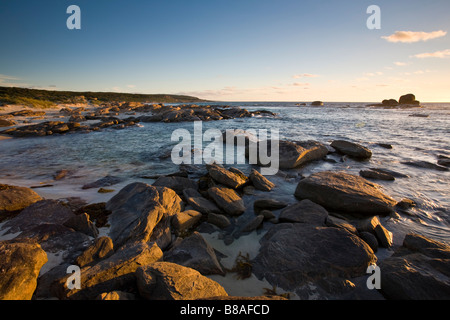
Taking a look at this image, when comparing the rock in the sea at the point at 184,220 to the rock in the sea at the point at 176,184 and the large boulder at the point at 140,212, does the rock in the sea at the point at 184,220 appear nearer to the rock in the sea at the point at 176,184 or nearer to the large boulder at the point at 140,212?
the large boulder at the point at 140,212

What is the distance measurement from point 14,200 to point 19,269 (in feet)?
12.6

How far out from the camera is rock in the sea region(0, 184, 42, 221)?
5496mm

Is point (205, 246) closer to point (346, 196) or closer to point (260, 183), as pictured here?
point (260, 183)

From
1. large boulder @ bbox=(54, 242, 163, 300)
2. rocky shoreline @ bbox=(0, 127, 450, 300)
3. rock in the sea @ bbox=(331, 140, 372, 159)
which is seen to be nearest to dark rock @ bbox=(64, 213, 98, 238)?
rocky shoreline @ bbox=(0, 127, 450, 300)

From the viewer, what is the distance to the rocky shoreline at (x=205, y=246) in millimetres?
3148

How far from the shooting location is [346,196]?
5.95 metres

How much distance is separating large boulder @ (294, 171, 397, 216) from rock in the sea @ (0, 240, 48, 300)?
6948 mm

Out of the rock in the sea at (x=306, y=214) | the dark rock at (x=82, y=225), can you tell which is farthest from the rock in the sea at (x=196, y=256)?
the rock in the sea at (x=306, y=214)

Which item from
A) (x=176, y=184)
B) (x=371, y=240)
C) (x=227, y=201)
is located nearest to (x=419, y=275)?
(x=371, y=240)

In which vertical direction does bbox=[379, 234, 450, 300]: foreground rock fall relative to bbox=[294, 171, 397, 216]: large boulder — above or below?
below

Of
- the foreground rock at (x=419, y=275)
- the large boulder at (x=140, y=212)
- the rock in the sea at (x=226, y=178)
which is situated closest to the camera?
the foreground rock at (x=419, y=275)

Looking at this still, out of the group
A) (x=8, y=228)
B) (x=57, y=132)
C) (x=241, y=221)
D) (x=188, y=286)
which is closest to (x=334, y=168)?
(x=241, y=221)

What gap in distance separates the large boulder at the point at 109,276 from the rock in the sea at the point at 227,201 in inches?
109

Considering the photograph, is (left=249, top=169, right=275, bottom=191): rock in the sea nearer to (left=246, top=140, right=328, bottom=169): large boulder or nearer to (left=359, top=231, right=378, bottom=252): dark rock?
(left=246, top=140, right=328, bottom=169): large boulder
